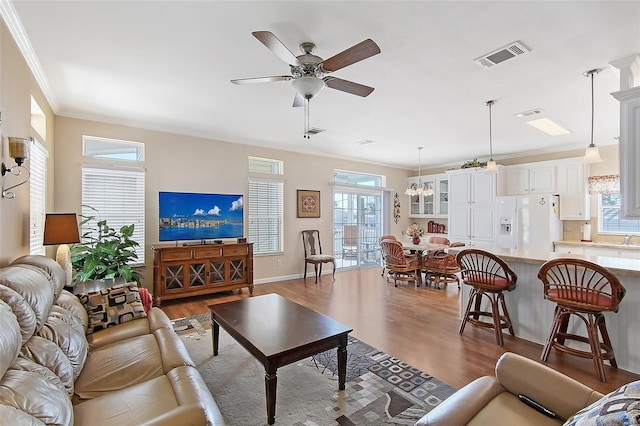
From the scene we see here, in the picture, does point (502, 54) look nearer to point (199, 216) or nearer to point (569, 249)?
point (199, 216)

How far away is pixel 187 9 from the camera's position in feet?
6.86

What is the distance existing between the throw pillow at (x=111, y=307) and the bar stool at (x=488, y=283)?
3287 millimetres

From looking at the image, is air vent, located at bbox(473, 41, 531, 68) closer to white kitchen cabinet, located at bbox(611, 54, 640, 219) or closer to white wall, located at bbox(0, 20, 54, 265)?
white kitchen cabinet, located at bbox(611, 54, 640, 219)

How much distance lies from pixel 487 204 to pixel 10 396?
740 centimetres

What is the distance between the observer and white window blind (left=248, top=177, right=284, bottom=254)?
5.87 meters

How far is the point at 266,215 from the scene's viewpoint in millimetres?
6043

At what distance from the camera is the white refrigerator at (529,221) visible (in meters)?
5.78

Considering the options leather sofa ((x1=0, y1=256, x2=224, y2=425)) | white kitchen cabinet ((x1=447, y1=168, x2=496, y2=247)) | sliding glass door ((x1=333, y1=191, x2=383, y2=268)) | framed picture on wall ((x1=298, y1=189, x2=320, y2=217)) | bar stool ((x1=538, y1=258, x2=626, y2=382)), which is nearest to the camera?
leather sofa ((x1=0, y1=256, x2=224, y2=425))

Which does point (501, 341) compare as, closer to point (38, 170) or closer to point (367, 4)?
point (367, 4)

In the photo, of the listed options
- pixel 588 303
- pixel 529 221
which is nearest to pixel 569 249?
pixel 529 221

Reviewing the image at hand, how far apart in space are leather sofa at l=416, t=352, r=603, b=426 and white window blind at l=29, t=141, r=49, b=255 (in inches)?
150

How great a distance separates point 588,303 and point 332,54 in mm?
3017

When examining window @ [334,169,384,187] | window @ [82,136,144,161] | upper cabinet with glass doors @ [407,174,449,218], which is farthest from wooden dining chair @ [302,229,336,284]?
window @ [82,136,144,161]

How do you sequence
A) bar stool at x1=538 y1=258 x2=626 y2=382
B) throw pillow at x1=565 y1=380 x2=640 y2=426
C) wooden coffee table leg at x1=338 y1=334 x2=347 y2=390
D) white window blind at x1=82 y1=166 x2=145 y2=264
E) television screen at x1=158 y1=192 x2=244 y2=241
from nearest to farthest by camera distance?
throw pillow at x1=565 y1=380 x2=640 y2=426
wooden coffee table leg at x1=338 y1=334 x2=347 y2=390
bar stool at x1=538 y1=258 x2=626 y2=382
white window blind at x1=82 y1=166 x2=145 y2=264
television screen at x1=158 y1=192 x2=244 y2=241
